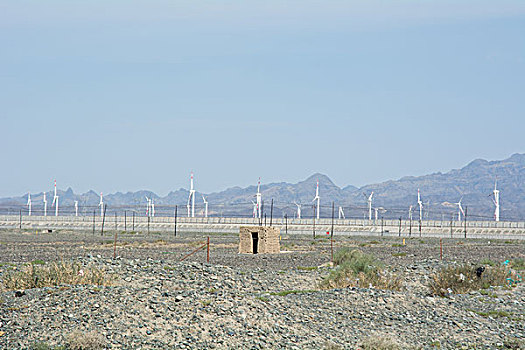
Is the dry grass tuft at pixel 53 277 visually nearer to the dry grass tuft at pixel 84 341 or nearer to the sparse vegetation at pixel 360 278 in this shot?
the dry grass tuft at pixel 84 341

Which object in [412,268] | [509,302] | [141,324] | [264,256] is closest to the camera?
[141,324]

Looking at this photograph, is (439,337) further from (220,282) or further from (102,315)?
(102,315)

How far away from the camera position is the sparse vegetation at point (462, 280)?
27250 millimetres

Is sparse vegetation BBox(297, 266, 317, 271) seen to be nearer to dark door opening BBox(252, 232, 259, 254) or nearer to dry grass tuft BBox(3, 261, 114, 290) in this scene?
dark door opening BBox(252, 232, 259, 254)

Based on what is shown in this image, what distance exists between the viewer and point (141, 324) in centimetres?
1622

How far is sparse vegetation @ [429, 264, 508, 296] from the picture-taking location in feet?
89.4

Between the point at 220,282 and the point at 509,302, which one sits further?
the point at 509,302

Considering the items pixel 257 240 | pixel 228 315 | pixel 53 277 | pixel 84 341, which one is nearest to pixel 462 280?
pixel 228 315

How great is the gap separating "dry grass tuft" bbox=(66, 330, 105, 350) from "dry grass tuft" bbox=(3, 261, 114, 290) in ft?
18.3

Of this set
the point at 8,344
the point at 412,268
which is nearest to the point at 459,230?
the point at 412,268

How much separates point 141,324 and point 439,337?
796 cm

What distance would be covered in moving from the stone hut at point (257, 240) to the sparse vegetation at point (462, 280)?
19.3 m

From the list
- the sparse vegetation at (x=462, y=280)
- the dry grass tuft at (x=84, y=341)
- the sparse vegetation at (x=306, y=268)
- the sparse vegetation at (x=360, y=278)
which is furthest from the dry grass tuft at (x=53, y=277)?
the sparse vegetation at (x=306, y=268)

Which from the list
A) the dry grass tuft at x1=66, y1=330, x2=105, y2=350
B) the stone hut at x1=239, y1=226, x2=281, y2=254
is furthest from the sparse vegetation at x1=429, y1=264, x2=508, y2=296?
the stone hut at x1=239, y1=226, x2=281, y2=254
